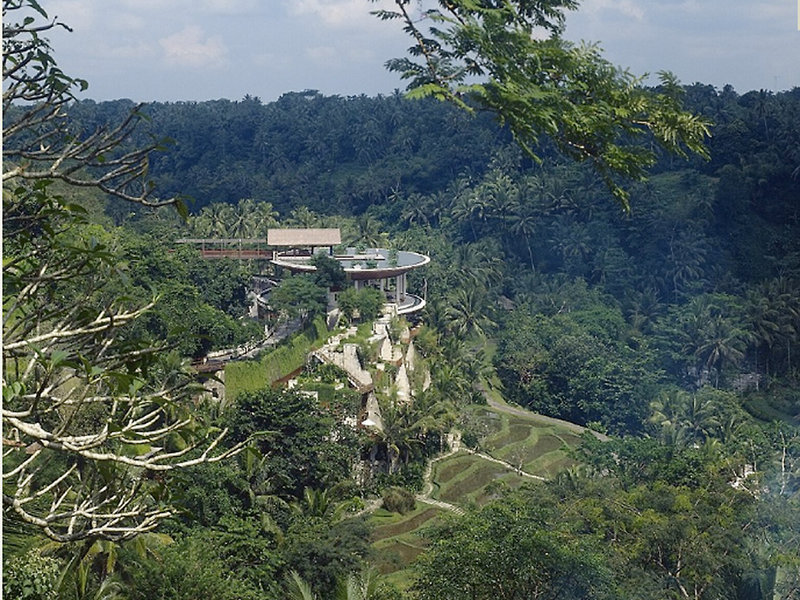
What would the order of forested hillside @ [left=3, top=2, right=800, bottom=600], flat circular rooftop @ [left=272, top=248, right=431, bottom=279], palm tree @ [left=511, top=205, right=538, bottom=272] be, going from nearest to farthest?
forested hillside @ [left=3, top=2, right=800, bottom=600] → flat circular rooftop @ [left=272, top=248, right=431, bottom=279] → palm tree @ [left=511, top=205, right=538, bottom=272]

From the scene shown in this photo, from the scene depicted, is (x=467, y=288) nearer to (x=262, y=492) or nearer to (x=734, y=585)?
(x=262, y=492)

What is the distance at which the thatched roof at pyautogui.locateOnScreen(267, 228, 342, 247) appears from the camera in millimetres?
30094

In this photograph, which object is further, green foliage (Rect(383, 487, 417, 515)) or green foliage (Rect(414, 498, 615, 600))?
green foliage (Rect(383, 487, 417, 515))

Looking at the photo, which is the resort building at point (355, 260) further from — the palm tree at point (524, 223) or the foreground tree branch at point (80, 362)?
the foreground tree branch at point (80, 362)

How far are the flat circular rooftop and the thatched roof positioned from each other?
47 cm

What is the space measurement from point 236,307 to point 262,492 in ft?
37.8

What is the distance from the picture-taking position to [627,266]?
126 feet

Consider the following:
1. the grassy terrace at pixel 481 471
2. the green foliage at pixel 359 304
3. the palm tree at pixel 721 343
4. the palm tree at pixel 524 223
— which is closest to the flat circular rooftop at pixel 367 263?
the green foliage at pixel 359 304

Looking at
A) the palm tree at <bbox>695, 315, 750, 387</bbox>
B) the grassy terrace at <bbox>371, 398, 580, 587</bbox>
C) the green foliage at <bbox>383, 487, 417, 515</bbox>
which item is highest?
the palm tree at <bbox>695, 315, 750, 387</bbox>

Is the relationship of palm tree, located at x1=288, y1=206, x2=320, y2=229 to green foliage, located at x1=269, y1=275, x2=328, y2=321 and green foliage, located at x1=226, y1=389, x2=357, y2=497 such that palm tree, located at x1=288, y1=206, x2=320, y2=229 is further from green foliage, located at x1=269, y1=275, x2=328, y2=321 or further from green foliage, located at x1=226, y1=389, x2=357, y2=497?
green foliage, located at x1=226, y1=389, x2=357, y2=497

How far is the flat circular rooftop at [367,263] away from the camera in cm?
2684

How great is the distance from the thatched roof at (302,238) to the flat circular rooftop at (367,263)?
47cm

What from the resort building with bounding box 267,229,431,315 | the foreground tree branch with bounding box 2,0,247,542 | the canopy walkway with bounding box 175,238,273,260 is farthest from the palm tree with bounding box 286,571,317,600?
the canopy walkway with bounding box 175,238,273,260

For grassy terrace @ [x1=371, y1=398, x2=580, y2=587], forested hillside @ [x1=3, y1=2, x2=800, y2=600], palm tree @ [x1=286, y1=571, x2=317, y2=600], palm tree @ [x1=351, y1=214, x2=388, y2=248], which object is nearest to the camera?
forested hillside @ [x1=3, y1=2, x2=800, y2=600]
